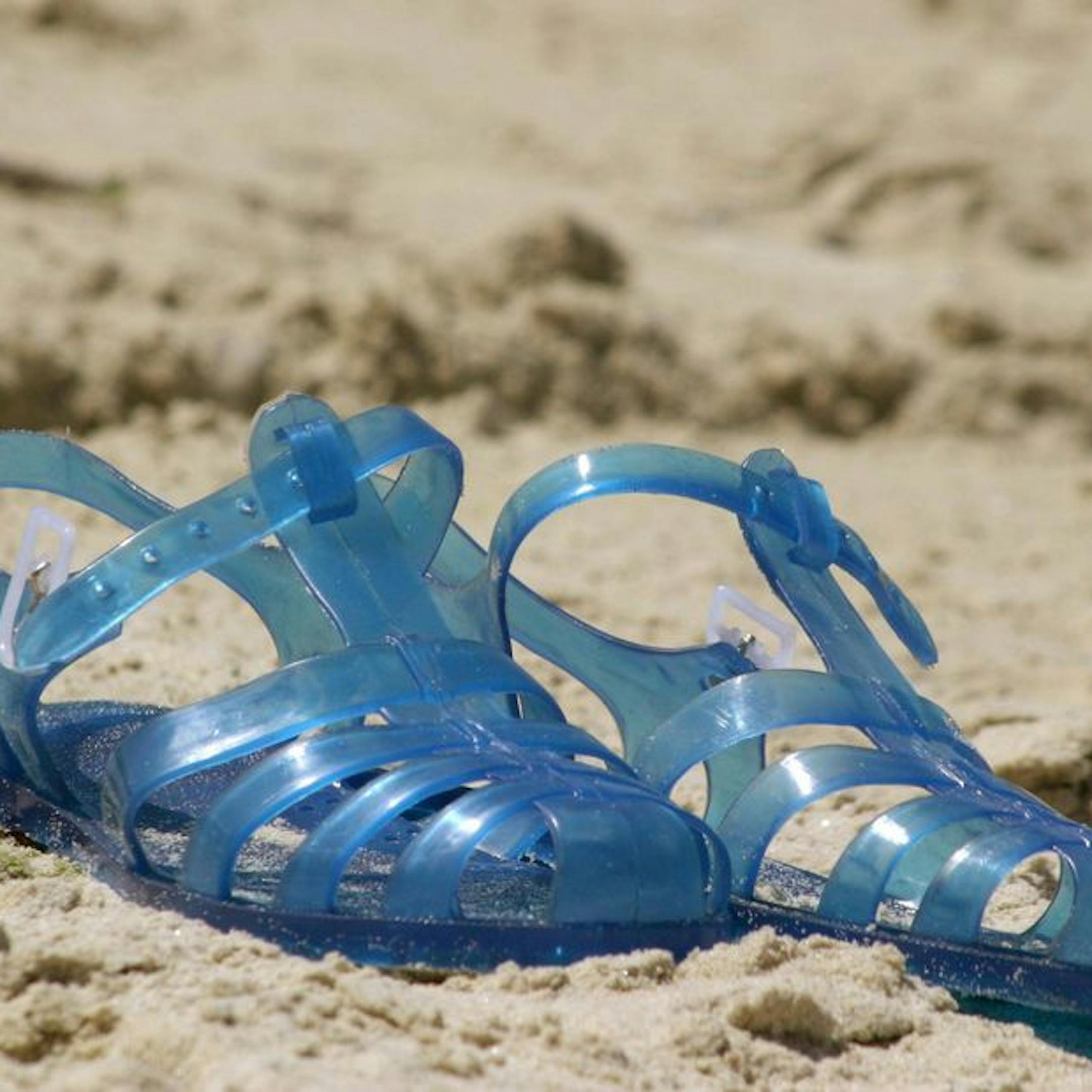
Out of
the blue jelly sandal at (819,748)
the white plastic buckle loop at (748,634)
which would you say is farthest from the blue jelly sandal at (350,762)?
the white plastic buckle loop at (748,634)

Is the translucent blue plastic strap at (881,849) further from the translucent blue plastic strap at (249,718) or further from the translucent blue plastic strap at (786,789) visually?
the translucent blue plastic strap at (249,718)

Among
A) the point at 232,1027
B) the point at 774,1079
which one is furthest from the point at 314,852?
the point at 774,1079

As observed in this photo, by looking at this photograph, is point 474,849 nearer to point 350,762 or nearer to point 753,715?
point 350,762

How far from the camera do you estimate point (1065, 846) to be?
202 cm

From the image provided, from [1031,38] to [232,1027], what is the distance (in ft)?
22.0

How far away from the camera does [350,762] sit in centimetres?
194

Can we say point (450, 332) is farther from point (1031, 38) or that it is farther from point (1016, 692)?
point (1031, 38)

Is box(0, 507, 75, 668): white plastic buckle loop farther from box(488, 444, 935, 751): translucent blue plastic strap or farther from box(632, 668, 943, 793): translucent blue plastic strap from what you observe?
box(632, 668, 943, 793): translucent blue plastic strap

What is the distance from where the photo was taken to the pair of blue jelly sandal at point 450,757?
1.91 metres

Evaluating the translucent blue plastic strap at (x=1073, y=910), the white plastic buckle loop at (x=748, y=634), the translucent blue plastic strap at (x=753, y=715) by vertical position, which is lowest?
the translucent blue plastic strap at (x=1073, y=910)

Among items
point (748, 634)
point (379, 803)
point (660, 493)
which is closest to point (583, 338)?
point (748, 634)

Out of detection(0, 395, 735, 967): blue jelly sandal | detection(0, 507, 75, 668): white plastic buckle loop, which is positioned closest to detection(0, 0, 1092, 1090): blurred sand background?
detection(0, 395, 735, 967): blue jelly sandal

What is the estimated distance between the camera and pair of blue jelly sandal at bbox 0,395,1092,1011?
75.1 inches

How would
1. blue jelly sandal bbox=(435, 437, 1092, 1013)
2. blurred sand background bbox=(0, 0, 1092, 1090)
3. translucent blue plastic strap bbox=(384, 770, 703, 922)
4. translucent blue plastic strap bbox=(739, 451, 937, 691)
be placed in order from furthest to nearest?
translucent blue plastic strap bbox=(739, 451, 937, 691)
blue jelly sandal bbox=(435, 437, 1092, 1013)
translucent blue plastic strap bbox=(384, 770, 703, 922)
blurred sand background bbox=(0, 0, 1092, 1090)
